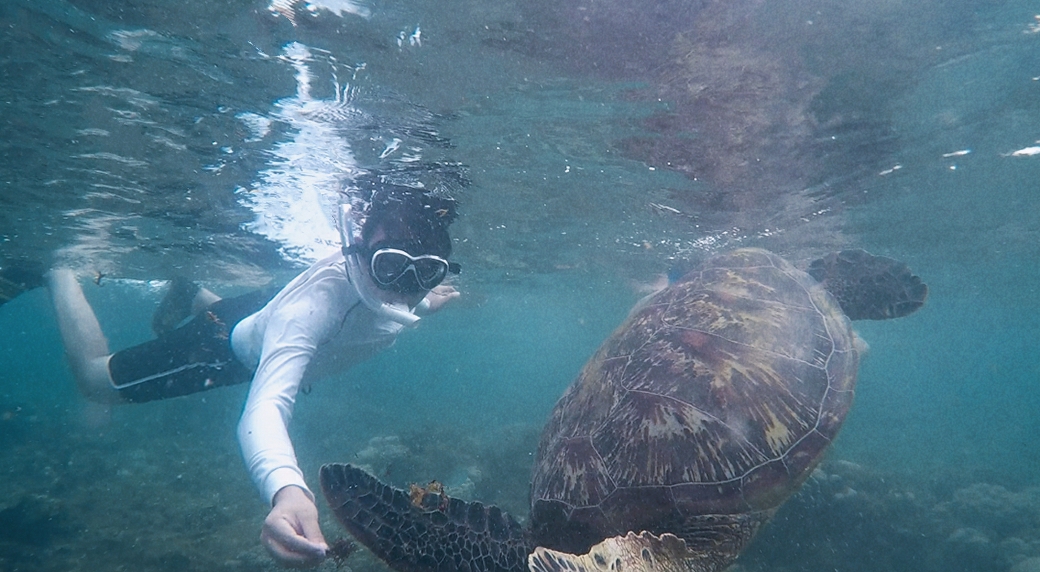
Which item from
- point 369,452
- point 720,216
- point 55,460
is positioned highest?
point 720,216

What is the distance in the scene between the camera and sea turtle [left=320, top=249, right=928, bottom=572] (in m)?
3.41

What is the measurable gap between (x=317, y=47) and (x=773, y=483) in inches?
292

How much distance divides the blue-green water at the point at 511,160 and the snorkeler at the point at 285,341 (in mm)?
3066

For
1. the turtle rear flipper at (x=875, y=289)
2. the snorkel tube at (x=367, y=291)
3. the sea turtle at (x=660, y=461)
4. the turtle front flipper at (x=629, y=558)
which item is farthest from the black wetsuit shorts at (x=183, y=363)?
the turtle rear flipper at (x=875, y=289)

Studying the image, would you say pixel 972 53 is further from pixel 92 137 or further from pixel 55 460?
pixel 55 460

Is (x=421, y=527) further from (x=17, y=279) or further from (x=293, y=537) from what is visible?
(x=17, y=279)

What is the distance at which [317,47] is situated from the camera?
6.88 m

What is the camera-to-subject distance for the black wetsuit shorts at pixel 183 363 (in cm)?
665

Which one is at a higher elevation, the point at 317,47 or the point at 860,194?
the point at 317,47

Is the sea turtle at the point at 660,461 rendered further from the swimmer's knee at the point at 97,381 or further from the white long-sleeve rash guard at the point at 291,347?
the swimmer's knee at the point at 97,381

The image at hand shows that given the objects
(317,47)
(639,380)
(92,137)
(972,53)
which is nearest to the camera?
(639,380)

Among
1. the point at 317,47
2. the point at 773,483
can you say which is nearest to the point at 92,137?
the point at 317,47

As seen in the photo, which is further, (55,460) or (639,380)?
(55,460)

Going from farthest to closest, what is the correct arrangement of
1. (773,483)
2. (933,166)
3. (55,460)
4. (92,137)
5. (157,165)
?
(55,460), (933,166), (157,165), (92,137), (773,483)
